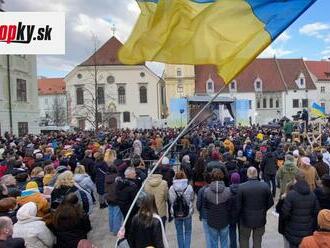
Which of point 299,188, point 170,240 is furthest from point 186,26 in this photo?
point 170,240

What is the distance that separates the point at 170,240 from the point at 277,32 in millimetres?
5293

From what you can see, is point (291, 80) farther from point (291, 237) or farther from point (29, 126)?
point (291, 237)

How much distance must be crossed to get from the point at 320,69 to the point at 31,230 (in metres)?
76.0

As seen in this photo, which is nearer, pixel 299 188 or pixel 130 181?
pixel 299 188

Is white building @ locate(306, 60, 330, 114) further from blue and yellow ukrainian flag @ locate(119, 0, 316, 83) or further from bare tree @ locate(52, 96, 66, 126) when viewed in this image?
blue and yellow ukrainian flag @ locate(119, 0, 316, 83)

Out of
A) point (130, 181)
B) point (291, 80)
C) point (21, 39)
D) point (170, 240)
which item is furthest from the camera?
point (291, 80)

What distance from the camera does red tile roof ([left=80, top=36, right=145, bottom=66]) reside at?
68.4 metres

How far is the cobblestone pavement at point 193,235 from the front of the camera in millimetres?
8516

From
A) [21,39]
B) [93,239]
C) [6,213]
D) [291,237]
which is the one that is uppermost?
[21,39]

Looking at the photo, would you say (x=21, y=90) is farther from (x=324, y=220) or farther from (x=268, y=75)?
(x=268, y=75)

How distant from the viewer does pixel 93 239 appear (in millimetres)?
9125

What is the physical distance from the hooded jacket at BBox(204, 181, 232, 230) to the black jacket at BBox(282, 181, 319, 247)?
3.13ft

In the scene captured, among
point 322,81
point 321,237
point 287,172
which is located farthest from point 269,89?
point 321,237

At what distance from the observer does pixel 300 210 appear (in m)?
6.04
